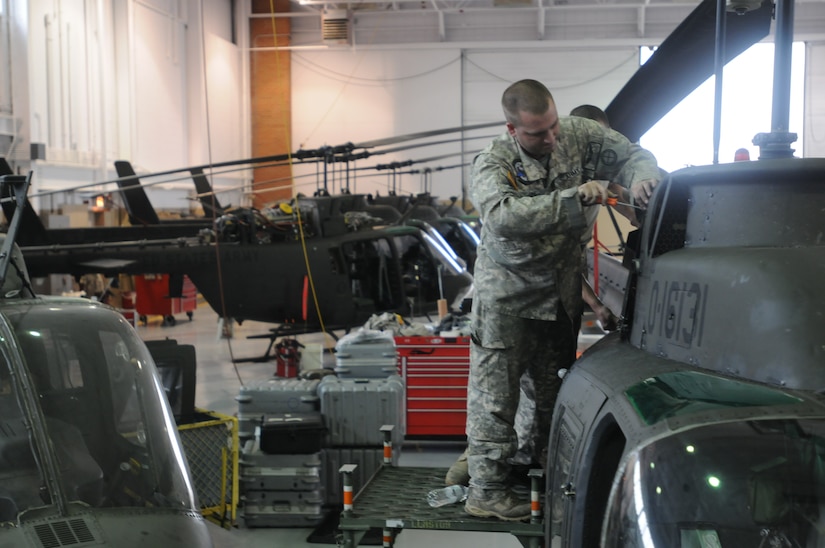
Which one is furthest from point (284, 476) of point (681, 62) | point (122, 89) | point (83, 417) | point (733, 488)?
point (122, 89)

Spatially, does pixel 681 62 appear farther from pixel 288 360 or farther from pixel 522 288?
pixel 288 360

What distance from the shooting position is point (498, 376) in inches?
139

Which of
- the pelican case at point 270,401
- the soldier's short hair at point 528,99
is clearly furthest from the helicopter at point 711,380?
the pelican case at point 270,401

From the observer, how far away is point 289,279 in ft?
36.6

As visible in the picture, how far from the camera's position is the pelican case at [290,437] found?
19.1ft

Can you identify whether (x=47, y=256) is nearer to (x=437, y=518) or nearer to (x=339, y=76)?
(x=437, y=518)

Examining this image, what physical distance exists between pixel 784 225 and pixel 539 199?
80 centimetres

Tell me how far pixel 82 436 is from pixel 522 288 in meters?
1.71

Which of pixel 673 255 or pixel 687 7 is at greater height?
pixel 687 7

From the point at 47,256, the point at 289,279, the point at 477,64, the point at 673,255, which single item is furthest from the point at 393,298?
the point at 477,64

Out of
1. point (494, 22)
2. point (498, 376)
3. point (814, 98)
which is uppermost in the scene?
point (494, 22)

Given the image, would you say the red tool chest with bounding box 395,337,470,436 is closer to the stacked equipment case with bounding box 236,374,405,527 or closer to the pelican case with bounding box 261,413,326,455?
the stacked equipment case with bounding box 236,374,405,527

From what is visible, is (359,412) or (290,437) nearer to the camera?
(290,437)

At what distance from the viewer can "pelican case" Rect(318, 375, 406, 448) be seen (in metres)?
6.04
